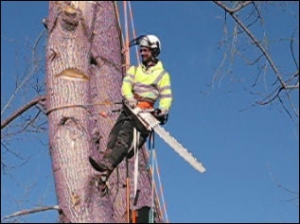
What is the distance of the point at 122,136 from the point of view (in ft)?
16.3

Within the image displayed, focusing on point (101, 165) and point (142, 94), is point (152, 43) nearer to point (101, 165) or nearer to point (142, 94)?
point (142, 94)

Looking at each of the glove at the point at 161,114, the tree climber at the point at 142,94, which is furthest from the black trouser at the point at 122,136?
the glove at the point at 161,114

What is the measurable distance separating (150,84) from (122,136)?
1.42 feet

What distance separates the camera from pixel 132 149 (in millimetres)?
5047

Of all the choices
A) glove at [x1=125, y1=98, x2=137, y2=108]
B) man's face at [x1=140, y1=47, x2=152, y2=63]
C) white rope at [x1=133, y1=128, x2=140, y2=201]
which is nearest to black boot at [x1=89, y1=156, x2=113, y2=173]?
white rope at [x1=133, y1=128, x2=140, y2=201]

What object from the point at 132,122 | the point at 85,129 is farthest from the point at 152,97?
the point at 85,129

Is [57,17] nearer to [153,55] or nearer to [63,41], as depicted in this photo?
[63,41]

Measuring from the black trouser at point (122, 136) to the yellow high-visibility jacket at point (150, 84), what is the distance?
191 mm

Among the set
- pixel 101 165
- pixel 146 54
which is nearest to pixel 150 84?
pixel 146 54

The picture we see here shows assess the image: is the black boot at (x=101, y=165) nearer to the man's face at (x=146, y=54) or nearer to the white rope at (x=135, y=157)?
the white rope at (x=135, y=157)

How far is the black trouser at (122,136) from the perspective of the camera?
4852mm

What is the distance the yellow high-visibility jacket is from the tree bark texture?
0.17 m

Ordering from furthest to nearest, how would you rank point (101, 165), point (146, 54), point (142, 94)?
point (146, 54)
point (142, 94)
point (101, 165)

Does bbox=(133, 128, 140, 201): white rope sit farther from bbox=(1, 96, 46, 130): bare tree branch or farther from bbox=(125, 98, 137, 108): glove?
bbox=(1, 96, 46, 130): bare tree branch
